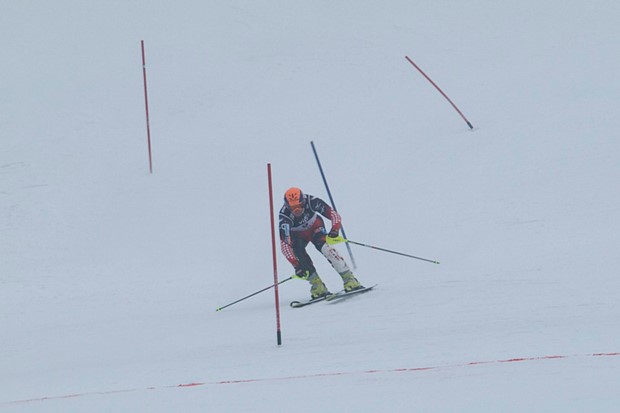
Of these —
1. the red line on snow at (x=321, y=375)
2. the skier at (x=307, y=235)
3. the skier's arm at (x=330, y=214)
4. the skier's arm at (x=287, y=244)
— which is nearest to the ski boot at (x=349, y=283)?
the skier at (x=307, y=235)

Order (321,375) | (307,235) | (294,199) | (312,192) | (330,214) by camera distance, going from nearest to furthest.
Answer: (321,375) < (294,199) < (330,214) < (307,235) < (312,192)

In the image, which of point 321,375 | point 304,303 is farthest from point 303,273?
point 321,375

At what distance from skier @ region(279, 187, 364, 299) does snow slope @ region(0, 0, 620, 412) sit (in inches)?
12.9

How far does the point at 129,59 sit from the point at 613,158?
1479 centimetres

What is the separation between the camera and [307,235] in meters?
10.4

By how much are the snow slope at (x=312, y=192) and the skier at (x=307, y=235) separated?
0.33 m

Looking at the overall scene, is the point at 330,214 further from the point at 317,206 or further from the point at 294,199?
the point at 294,199

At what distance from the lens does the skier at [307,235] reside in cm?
1017

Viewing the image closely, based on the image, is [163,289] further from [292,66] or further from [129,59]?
[129,59]

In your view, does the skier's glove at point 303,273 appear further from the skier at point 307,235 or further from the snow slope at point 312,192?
the snow slope at point 312,192

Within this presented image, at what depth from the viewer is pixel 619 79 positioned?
17125mm

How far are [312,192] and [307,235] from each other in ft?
17.6

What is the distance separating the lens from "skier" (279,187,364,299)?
33.4 ft

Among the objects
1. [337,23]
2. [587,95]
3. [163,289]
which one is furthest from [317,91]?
→ [163,289]
